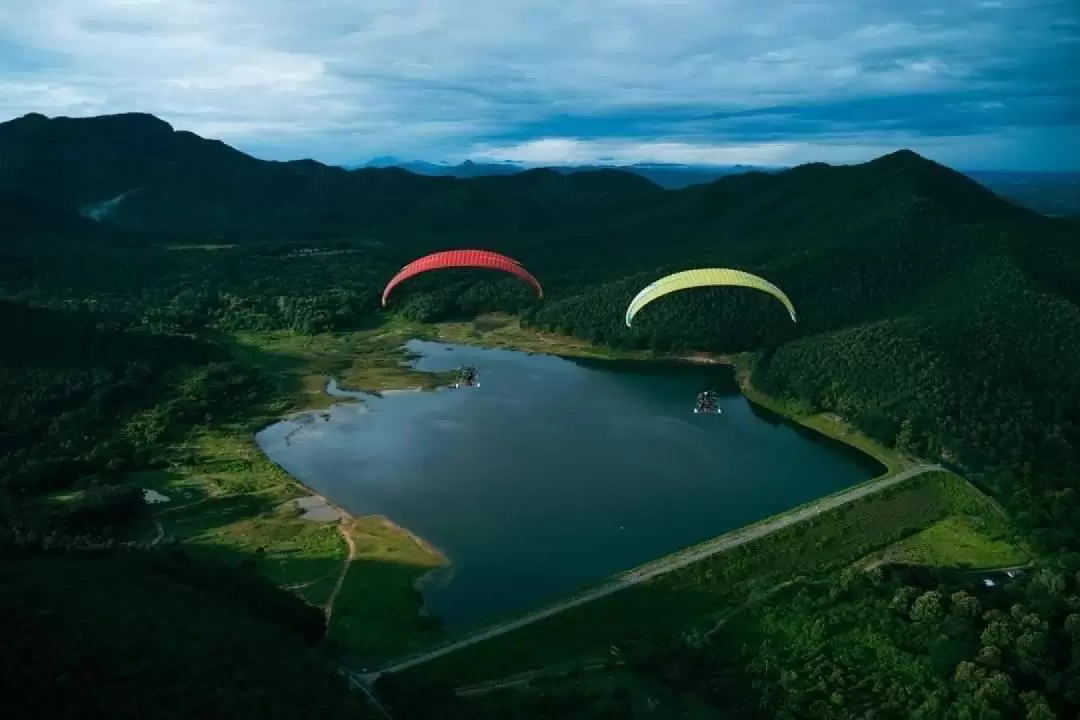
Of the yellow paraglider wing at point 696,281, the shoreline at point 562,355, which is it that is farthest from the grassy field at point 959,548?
the yellow paraglider wing at point 696,281

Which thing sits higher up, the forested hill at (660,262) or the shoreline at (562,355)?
the forested hill at (660,262)

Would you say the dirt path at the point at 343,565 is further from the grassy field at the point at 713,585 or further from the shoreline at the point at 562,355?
the grassy field at the point at 713,585

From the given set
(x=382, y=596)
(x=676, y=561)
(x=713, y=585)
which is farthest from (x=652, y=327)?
(x=382, y=596)

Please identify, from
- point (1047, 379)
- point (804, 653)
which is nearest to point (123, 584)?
point (804, 653)

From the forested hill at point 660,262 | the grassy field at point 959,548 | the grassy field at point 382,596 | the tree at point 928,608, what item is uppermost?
the forested hill at point 660,262

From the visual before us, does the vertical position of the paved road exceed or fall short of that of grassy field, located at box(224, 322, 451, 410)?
it falls short

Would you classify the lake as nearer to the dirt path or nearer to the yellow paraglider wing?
the dirt path

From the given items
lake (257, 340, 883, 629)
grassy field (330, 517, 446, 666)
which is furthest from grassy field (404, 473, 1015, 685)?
grassy field (330, 517, 446, 666)

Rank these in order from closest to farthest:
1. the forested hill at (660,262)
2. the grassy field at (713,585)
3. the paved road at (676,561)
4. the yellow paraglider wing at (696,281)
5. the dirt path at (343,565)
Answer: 1. the grassy field at (713,585)
2. the paved road at (676,561)
3. the dirt path at (343,565)
4. the yellow paraglider wing at (696,281)
5. the forested hill at (660,262)
